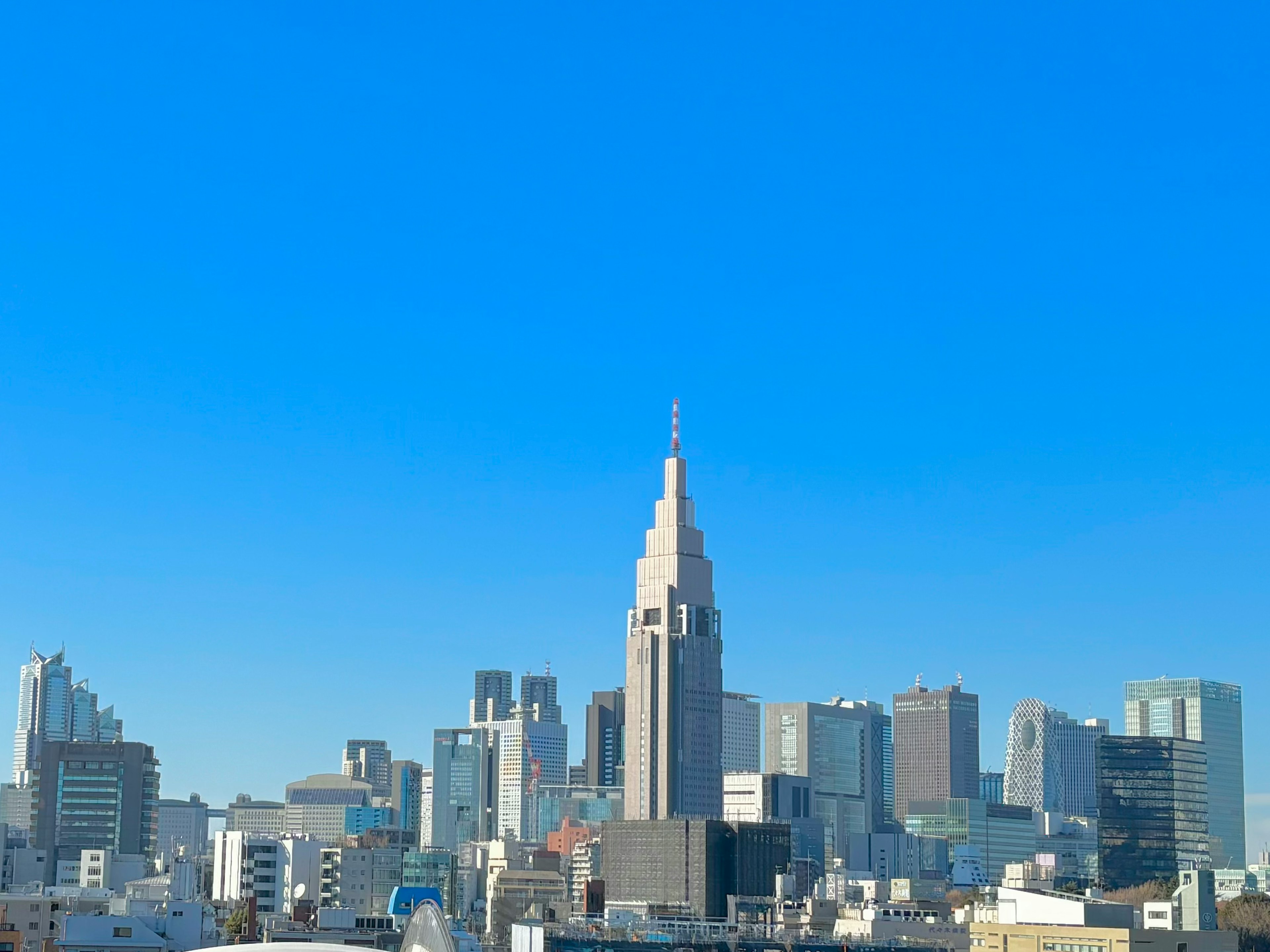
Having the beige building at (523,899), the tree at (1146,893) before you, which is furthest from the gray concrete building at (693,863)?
the tree at (1146,893)

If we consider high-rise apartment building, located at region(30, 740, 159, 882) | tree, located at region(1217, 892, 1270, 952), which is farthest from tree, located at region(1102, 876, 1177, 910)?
high-rise apartment building, located at region(30, 740, 159, 882)

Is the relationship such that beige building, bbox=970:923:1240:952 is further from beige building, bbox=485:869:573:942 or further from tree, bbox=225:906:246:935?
beige building, bbox=485:869:573:942

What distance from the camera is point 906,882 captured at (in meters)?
160

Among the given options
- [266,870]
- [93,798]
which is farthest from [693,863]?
[93,798]

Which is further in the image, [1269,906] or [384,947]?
[1269,906]

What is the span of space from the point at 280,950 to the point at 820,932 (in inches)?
3525

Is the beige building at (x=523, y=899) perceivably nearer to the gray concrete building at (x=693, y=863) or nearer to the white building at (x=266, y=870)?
the gray concrete building at (x=693, y=863)

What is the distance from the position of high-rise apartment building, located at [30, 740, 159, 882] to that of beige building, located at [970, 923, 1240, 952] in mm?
123482

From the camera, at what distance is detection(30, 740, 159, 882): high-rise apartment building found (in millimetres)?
180875

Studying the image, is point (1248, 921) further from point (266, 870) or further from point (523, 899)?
point (266, 870)

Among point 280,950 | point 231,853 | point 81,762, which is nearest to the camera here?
point 280,950

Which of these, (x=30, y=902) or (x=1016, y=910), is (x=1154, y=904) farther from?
(x=30, y=902)

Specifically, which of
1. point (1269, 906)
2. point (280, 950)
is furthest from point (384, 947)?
point (1269, 906)

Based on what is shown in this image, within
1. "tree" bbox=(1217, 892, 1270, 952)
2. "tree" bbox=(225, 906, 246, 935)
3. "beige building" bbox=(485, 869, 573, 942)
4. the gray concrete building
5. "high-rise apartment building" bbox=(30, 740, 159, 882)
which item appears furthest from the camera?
"high-rise apartment building" bbox=(30, 740, 159, 882)
